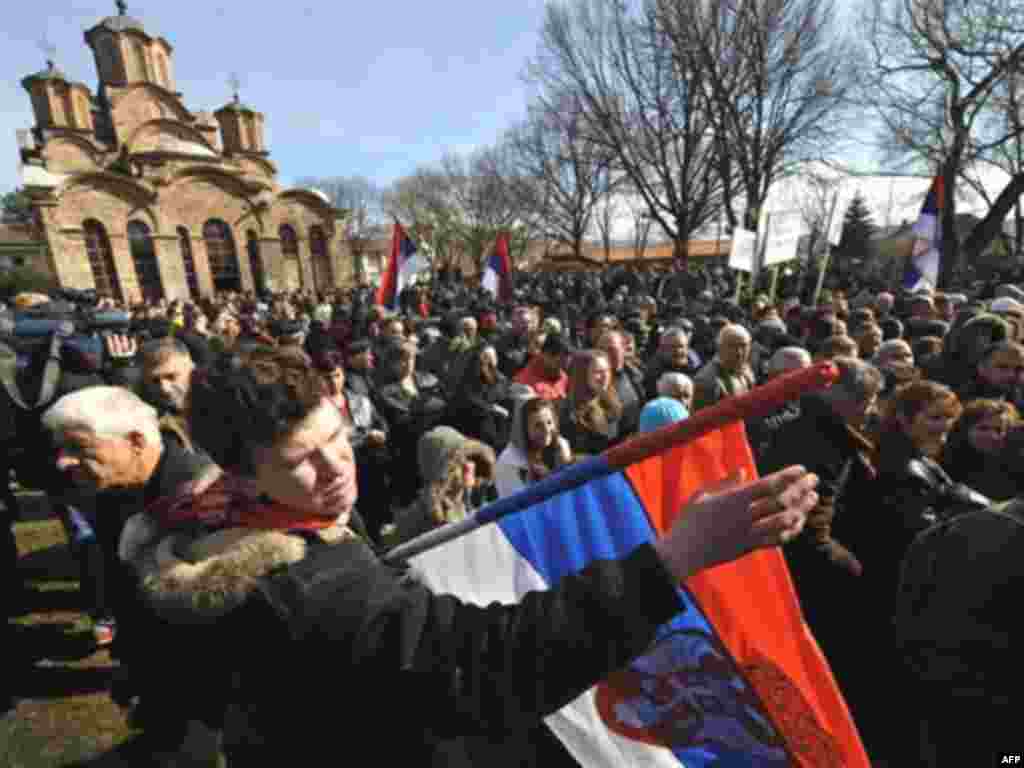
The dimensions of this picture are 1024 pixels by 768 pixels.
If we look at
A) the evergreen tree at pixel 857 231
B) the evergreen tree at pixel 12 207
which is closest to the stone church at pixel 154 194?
the evergreen tree at pixel 12 207

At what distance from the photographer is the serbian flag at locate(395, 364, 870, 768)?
1286 millimetres

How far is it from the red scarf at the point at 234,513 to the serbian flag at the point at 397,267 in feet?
25.1

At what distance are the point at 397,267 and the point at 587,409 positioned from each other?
18.5 feet

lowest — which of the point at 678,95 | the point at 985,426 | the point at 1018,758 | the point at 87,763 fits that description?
the point at 87,763

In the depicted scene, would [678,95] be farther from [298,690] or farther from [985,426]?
[298,690]

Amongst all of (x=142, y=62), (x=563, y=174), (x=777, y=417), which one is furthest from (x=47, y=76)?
(x=777, y=417)

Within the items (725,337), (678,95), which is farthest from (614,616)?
(678,95)

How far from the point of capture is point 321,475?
3.44ft

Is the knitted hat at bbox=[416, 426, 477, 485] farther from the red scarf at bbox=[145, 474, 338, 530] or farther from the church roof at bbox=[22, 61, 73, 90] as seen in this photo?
the church roof at bbox=[22, 61, 73, 90]

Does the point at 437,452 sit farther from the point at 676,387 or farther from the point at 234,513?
the point at 676,387

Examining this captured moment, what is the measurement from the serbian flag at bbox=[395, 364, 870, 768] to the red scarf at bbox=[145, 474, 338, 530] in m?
0.38

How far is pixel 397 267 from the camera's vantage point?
28.4 feet

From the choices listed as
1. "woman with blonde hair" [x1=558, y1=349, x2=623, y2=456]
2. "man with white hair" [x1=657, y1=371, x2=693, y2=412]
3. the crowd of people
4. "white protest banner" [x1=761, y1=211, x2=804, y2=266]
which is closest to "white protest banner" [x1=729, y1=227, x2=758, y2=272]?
"white protest banner" [x1=761, y1=211, x2=804, y2=266]

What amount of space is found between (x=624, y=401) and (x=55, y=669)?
15.1ft
